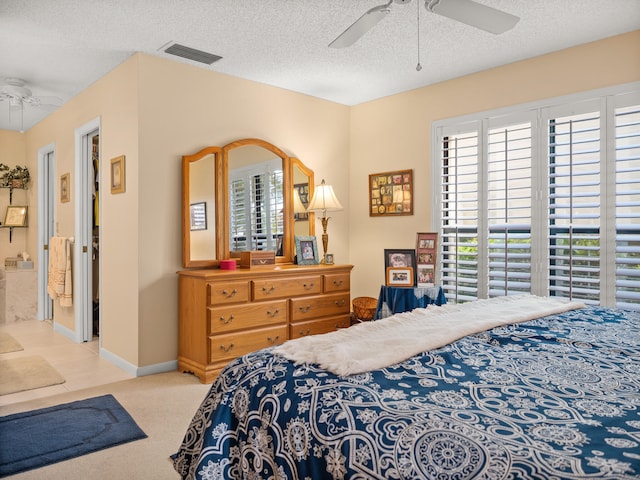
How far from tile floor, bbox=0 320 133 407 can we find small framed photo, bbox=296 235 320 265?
185 centimetres

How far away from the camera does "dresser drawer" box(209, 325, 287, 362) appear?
3562 mm

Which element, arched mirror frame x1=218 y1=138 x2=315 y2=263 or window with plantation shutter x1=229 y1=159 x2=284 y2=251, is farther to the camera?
arched mirror frame x1=218 y1=138 x2=315 y2=263

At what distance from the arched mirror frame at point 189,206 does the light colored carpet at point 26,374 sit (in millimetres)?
1373

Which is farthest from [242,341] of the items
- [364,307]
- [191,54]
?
[191,54]

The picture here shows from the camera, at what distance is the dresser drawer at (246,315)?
356 centimetres

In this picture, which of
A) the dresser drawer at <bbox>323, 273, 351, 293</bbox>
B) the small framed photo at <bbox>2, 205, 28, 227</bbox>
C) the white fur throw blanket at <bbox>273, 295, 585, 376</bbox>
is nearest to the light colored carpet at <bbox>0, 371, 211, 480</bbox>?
the white fur throw blanket at <bbox>273, 295, 585, 376</bbox>

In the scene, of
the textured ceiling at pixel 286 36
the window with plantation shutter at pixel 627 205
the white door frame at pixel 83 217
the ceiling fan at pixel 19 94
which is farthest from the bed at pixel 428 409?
the ceiling fan at pixel 19 94

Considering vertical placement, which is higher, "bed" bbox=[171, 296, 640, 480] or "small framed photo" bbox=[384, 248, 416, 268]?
"small framed photo" bbox=[384, 248, 416, 268]

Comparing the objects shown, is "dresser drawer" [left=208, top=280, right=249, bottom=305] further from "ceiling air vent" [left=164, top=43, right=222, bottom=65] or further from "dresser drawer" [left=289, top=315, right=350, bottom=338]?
"ceiling air vent" [left=164, top=43, right=222, bottom=65]

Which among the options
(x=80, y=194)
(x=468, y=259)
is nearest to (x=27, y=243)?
(x=80, y=194)

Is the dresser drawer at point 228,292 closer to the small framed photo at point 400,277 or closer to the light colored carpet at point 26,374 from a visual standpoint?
the small framed photo at point 400,277

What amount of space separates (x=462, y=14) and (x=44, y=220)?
580 centimetres

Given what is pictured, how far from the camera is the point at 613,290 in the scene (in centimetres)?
340

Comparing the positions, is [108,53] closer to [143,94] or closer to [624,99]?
[143,94]
